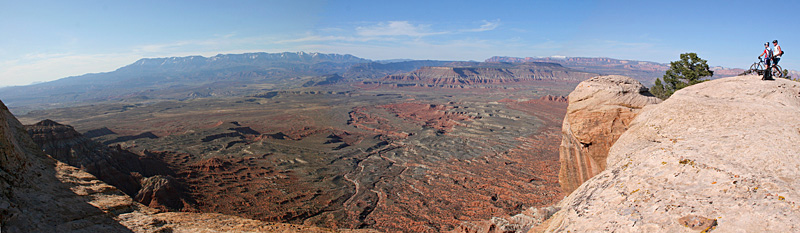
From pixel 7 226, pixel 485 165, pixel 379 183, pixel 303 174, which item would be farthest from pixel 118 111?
pixel 7 226

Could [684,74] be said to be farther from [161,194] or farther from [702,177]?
[161,194]

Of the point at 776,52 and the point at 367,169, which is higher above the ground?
the point at 776,52

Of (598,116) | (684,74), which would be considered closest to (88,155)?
(598,116)

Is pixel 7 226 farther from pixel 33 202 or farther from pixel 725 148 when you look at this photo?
pixel 725 148

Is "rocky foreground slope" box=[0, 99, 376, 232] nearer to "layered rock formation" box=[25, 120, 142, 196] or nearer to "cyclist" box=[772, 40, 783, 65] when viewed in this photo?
"layered rock formation" box=[25, 120, 142, 196]

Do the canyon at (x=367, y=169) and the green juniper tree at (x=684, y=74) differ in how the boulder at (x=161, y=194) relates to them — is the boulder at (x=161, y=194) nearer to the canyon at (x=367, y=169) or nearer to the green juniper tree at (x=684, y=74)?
the canyon at (x=367, y=169)
